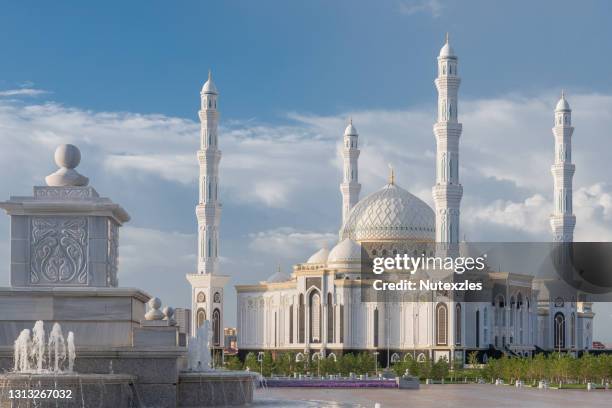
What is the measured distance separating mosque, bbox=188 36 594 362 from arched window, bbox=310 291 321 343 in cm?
6

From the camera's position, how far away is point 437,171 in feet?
227

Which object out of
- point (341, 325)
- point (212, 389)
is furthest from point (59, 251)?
point (341, 325)

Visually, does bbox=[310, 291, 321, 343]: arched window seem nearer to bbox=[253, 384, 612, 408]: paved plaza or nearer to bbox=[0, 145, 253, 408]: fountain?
bbox=[253, 384, 612, 408]: paved plaza

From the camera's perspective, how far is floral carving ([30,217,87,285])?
79.8 ft

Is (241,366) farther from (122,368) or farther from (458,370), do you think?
(122,368)

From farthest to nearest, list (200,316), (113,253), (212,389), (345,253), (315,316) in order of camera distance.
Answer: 1. (200,316)
2. (345,253)
3. (315,316)
4. (113,253)
5. (212,389)

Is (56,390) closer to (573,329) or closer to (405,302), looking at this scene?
(405,302)

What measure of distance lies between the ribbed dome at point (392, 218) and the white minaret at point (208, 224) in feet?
32.1

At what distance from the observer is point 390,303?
244 feet

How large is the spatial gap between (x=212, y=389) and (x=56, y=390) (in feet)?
12.7

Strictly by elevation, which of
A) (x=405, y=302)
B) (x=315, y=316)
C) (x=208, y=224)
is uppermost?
(x=208, y=224)

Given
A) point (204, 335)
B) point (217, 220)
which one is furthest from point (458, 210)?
point (204, 335)

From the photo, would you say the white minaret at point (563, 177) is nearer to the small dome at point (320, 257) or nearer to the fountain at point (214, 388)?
the small dome at point (320, 257)

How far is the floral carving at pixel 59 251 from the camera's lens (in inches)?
958
